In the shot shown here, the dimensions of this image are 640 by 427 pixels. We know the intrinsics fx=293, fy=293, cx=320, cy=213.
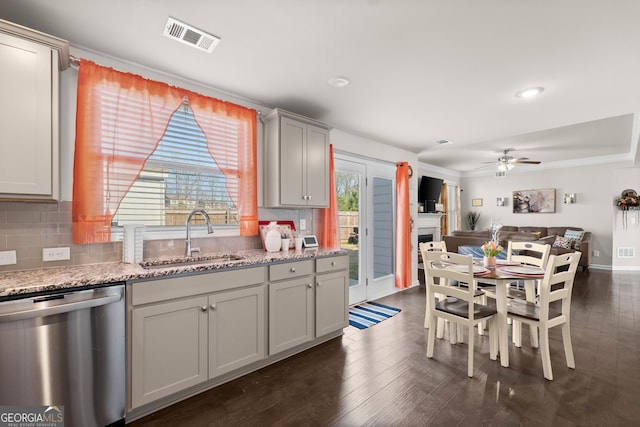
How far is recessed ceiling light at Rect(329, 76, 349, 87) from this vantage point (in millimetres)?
2676

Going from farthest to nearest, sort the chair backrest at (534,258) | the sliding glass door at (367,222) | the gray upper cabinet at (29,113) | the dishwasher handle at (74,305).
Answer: the sliding glass door at (367,222), the chair backrest at (534,258), the gray upper cabinet at (29,113), the dishwasher handle at (74,305)

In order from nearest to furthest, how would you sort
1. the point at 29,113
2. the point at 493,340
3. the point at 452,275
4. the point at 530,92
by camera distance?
the point at 29,113 < the point at 452,275 < the point at 493,340 < the point at 530,92

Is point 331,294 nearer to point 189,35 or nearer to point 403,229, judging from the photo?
point 403,229

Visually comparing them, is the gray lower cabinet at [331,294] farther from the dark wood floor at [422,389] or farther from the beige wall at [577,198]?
the beige wall at [577,198]

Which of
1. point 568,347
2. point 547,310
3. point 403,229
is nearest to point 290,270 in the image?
point 547,310

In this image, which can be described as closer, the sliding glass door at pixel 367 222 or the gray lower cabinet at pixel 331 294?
the gray lower cabinet at pixel 331 294

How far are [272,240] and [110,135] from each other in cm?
159

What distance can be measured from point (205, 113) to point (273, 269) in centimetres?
159

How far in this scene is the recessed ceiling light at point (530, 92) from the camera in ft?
9.38

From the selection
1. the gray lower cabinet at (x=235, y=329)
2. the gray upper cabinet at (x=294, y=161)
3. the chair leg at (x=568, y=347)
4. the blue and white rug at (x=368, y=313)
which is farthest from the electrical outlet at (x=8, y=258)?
the chair leg at (x=568, y=347)

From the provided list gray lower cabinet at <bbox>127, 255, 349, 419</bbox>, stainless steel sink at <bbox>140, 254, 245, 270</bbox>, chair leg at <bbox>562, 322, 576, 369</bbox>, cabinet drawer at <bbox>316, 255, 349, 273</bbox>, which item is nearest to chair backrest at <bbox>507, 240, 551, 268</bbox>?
chair leg at <bbox>562, 322, 576, 369</bbox>

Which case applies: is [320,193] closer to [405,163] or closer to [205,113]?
[205,113]

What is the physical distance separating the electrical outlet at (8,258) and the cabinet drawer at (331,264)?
2218 millimetres

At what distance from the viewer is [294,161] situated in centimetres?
314
